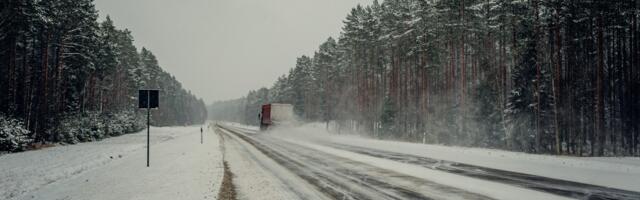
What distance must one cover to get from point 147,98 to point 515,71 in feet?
82.0

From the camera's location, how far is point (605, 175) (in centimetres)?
1176

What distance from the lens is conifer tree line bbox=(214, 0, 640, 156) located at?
86.6 ft

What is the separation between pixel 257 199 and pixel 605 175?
33.2 ft

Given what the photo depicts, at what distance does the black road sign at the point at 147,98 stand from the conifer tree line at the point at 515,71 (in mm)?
21521

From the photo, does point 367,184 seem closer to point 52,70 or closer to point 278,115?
point 278,115

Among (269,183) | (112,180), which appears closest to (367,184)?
(269,183)

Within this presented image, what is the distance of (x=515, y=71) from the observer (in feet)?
95.8

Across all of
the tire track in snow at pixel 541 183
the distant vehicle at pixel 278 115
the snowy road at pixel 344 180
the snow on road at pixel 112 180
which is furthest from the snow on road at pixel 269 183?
the distant vehicle at pixel 278 115

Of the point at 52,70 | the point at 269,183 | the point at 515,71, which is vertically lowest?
the point at 269,183

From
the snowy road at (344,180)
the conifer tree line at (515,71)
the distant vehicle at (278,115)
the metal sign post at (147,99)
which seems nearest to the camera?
the snowy road at (344,180)

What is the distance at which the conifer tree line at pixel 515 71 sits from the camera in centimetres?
2641

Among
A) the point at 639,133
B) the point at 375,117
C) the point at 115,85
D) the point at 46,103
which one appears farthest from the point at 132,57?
the point at 639,133

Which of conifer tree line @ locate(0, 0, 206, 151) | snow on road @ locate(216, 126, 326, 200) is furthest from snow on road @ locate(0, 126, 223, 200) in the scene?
conifer tree line @ locate(0, 0, 206, 151)

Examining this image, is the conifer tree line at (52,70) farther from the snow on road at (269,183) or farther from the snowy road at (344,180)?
the snow on road at (269,183)
